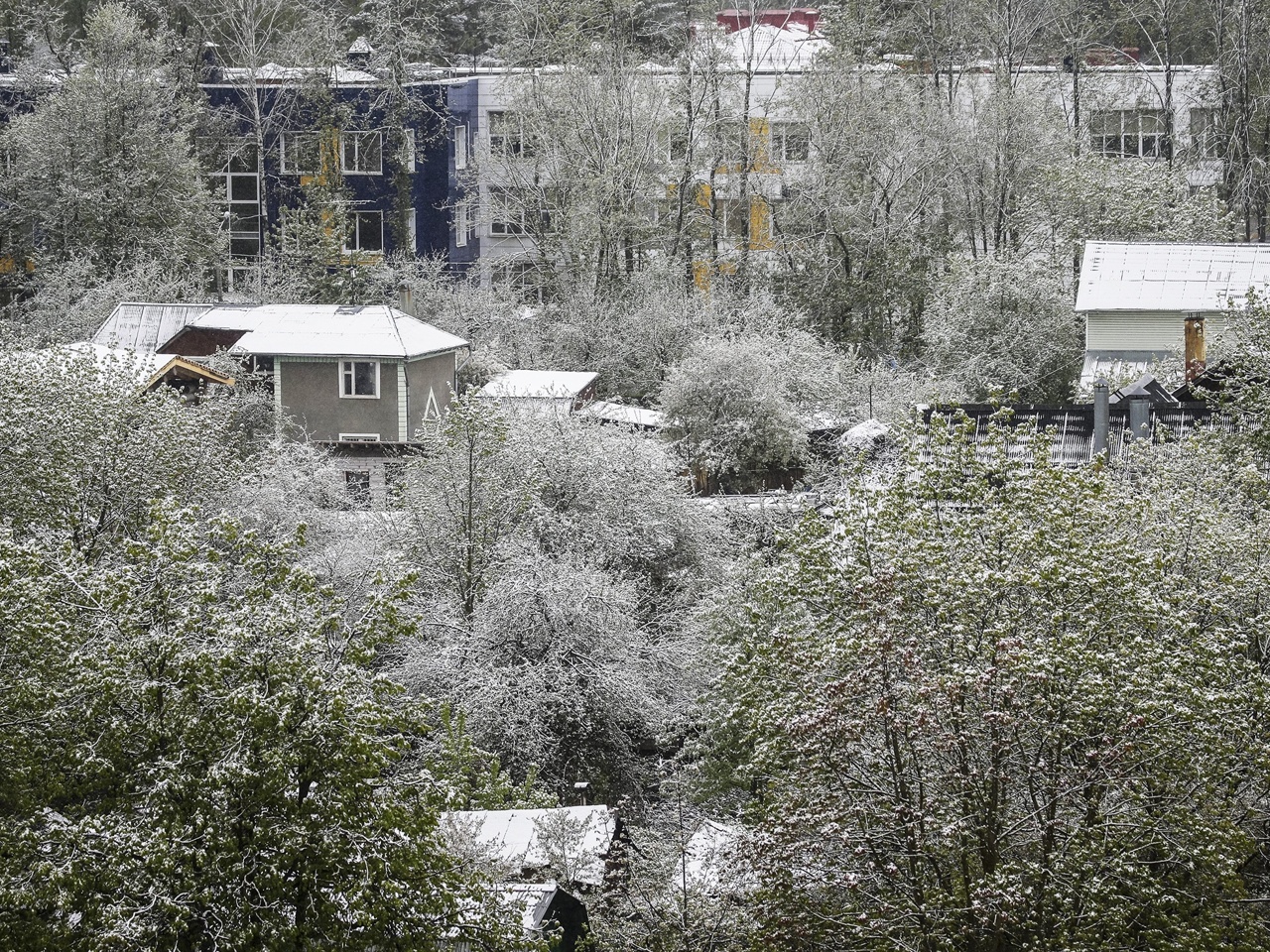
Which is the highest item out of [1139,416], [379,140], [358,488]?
[379,140]

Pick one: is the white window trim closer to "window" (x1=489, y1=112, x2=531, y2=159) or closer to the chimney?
"window" (x1=489, y1=112, x2=531, y2=159)

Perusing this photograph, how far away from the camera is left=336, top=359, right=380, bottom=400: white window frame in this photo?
31156 millimetres

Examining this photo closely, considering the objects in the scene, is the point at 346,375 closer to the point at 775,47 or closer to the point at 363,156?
the point at 363,156

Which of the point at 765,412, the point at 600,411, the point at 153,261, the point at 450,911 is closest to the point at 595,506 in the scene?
the point at 600,411

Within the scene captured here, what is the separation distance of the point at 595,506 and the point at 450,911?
572 inches

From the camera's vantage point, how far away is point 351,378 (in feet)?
103

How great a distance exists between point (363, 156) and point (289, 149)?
248 cm

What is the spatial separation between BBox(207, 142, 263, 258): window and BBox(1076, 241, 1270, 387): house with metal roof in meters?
28.8

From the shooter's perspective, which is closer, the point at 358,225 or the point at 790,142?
the point at 790,142

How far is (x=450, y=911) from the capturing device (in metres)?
10.1

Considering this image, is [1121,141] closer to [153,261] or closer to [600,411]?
[600,411]

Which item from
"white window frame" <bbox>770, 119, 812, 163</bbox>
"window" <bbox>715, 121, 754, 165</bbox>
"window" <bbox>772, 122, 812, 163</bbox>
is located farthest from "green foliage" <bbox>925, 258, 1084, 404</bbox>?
"window" <bbox>715, 121, 754, 165</bbox>

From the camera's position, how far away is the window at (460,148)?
4866cm

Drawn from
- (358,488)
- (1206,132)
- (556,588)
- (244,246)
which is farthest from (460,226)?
(556,588)
